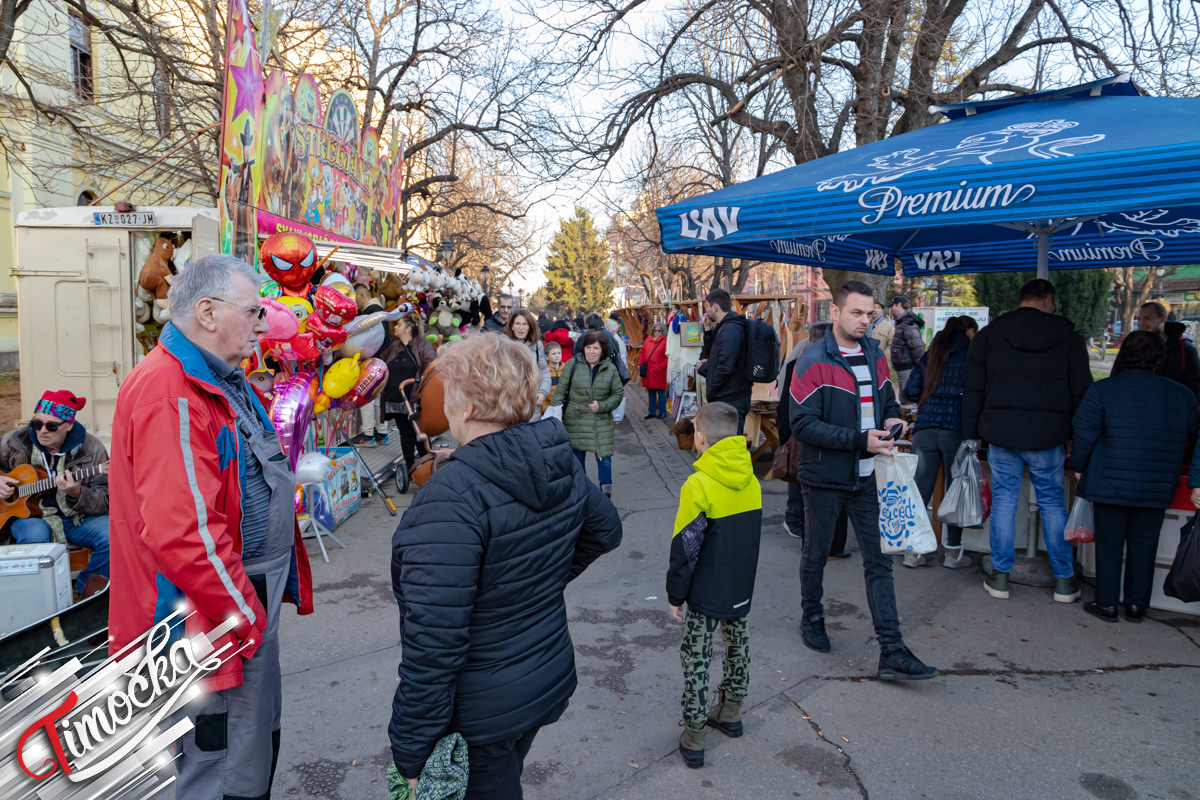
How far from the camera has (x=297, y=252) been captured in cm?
605

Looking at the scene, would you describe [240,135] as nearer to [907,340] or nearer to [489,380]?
[489,380]

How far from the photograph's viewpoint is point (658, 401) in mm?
14930

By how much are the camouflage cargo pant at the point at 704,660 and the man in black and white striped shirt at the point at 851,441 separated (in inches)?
37.3

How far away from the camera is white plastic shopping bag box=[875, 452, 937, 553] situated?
4152 millimetres

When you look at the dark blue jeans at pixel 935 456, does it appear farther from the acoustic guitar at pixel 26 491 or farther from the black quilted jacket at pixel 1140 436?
the acoustic guitar at pixel 26 491

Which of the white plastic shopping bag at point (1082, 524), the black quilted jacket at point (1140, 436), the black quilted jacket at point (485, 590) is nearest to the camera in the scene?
the black quilted jacket at point (485, 590)

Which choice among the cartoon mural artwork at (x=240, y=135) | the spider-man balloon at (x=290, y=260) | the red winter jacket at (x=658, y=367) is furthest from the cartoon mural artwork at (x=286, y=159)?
the red winter jacket at (x=658, y=367)

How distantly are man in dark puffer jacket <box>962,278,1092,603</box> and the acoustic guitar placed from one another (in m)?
5.58

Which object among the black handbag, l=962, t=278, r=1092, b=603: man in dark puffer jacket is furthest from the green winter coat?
the black handbag

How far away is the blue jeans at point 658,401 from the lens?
14.5 m

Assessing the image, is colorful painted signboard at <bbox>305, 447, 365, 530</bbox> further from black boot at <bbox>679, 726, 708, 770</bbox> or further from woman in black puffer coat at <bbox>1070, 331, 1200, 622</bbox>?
woman in black puffer coat at <bbox>1070, 331, 1200, 622</bbox>

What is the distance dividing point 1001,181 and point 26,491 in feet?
18.0

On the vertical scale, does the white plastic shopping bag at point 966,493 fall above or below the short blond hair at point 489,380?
below

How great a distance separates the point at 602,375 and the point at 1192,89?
7.02m
